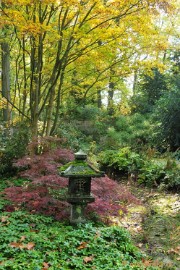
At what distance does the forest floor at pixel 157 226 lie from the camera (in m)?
4.04

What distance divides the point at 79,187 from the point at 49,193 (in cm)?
61

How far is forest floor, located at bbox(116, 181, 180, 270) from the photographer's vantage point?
13.2ft

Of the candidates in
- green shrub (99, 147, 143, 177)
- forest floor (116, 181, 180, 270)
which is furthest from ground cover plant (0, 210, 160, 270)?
green shrub (99, 147, 143, 177)

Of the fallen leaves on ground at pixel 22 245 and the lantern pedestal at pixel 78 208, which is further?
the lantern pedestal at pixel 78 208

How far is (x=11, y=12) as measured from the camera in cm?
505

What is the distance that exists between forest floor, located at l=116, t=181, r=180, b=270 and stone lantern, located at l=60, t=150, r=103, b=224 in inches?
41.7

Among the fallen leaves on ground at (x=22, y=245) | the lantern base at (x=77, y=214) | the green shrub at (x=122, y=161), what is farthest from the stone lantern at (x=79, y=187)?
the green shrub at (x=122, y=161)

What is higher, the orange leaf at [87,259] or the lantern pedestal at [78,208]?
the lantern pedestal at [78,208]

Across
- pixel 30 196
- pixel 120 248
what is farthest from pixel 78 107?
pixel 120 248

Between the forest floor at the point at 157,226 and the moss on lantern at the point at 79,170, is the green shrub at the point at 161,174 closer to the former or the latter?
the forest floor at the point at 157,226

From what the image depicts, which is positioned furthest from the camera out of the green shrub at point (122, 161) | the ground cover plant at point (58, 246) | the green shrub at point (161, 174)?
the green shrub at point (122, 161)

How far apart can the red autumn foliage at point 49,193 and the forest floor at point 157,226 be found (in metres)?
0.49

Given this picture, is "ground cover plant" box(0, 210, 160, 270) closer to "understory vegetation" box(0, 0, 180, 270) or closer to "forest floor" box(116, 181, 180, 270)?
"understory vegetation" box(0, 0, 180, 270)

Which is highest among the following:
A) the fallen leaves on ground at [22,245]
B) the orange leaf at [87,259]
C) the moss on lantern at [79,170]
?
the moss on lantern at [79,170]
